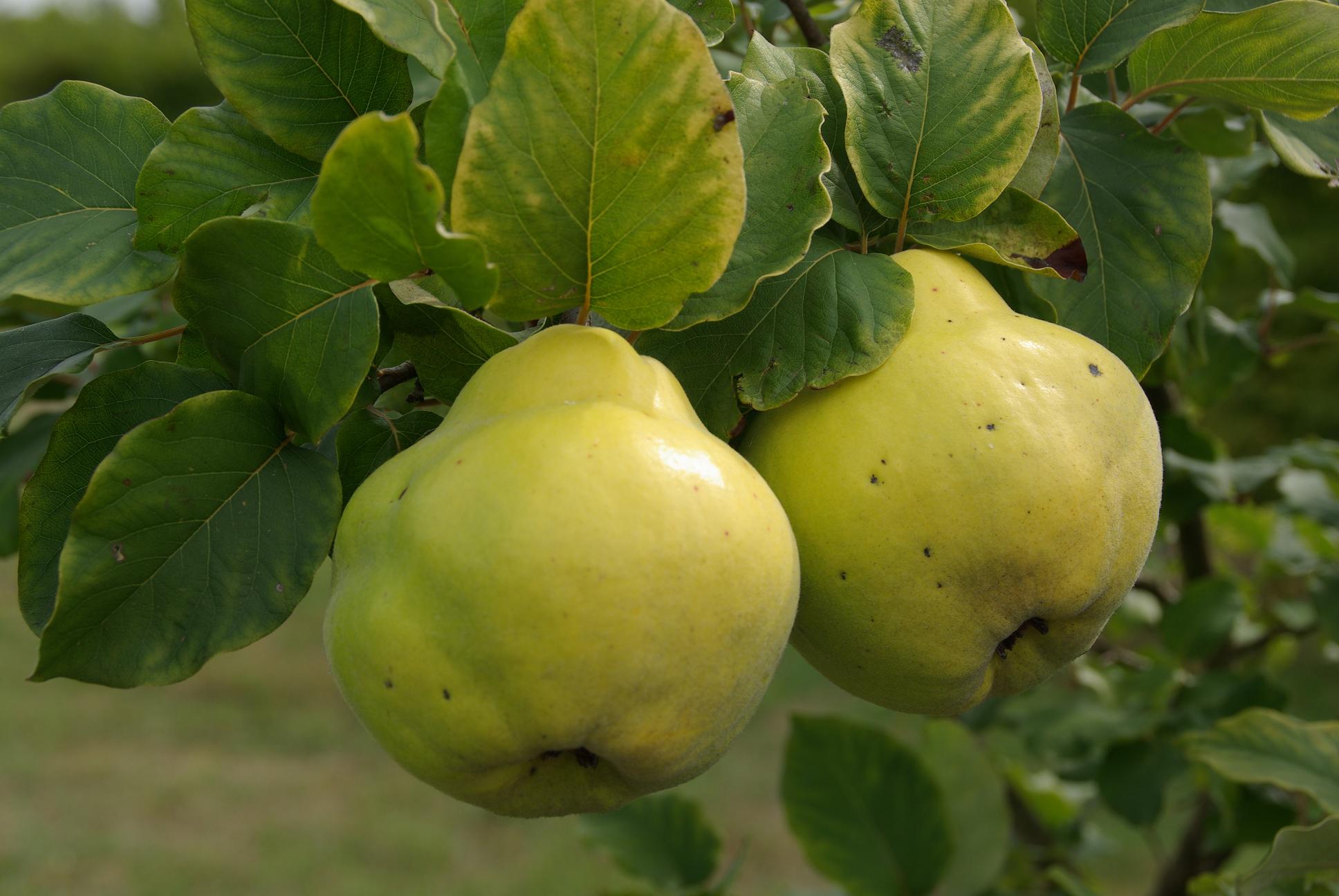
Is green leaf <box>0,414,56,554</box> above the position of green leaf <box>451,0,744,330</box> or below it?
below

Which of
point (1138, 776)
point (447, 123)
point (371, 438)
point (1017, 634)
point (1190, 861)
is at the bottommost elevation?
point (1190, 861)

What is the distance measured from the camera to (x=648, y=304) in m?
0.56

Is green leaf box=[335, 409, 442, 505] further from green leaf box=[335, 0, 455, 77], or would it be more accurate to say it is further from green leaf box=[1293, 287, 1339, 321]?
green leaf box=[1293, 287, 1339, 321]

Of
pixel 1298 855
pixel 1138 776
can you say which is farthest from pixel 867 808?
pixel 1298 855

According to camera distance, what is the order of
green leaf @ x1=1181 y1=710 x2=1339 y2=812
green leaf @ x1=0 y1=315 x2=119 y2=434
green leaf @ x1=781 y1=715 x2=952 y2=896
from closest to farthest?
green leaf @ x1=0 y1=315 x2=119 y2=434 → green leaf @ x1=1181 y1=710 x2=1339 y2=812 → green leaf @ x1=781 y1=715 x2=952 y2=896

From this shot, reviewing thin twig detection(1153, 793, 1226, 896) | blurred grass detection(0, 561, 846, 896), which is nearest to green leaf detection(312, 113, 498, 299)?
thin twig detection(1153, 793, 1226, 896)

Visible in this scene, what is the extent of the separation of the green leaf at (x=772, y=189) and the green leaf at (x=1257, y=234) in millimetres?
1069

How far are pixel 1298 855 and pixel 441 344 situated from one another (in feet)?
2.80

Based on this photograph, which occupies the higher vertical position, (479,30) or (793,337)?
(479,30)

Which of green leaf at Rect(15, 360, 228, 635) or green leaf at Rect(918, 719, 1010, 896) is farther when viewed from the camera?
green leaf at Rect(918, 719, 1010, 896)

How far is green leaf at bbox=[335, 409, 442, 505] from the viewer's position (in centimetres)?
66

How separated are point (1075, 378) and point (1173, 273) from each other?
8.6 inches

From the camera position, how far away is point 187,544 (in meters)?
0.59

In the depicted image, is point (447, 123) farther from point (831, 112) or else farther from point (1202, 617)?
point (1202, 617)
